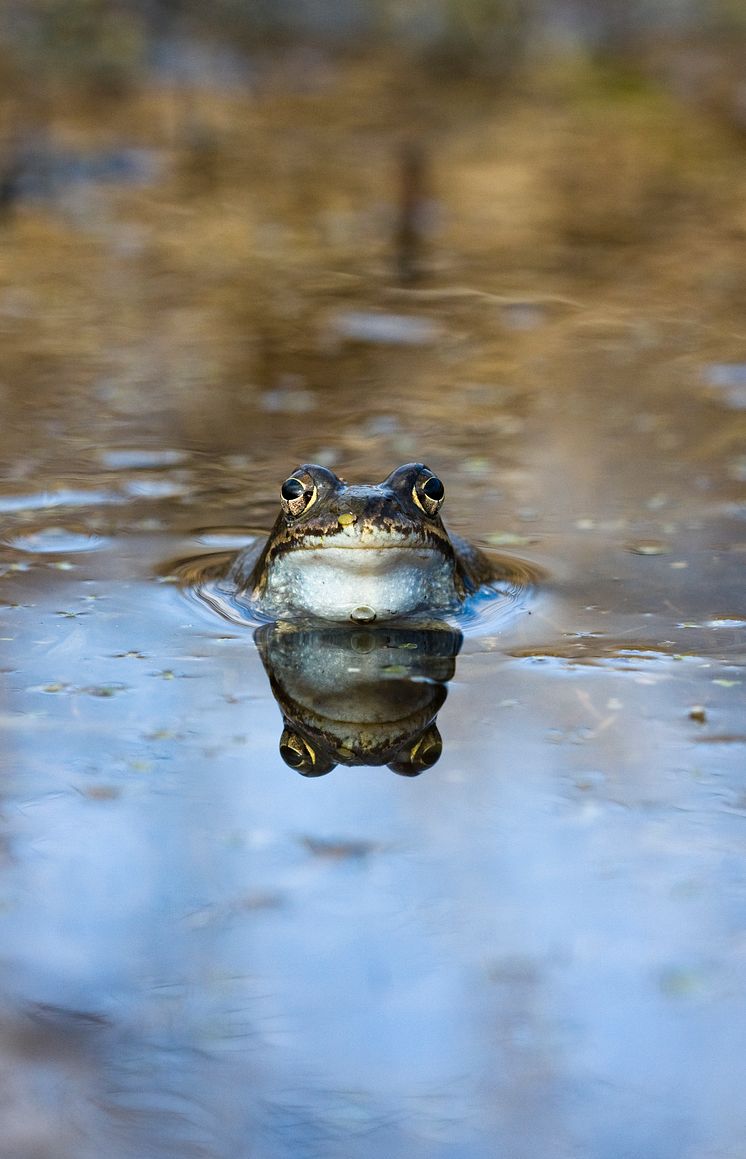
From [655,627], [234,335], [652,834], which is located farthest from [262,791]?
[234,335]

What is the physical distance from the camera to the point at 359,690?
4.74m

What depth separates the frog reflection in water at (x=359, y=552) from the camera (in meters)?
4.95

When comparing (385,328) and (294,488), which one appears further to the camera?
(385,328)

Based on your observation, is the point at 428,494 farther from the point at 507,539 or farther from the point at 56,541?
the point at 56,541

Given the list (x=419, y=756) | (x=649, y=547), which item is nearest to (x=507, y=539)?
(x=649, y=547)

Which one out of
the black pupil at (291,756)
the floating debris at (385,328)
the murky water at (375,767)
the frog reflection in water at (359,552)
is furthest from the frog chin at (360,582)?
the floating debris at (385,328)

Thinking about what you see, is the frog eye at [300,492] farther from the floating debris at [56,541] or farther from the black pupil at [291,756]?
the floating debris at [56,541]

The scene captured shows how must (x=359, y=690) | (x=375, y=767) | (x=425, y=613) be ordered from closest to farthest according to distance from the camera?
(x=375, y=767), (x=359, y=690), (x=425, y=613)

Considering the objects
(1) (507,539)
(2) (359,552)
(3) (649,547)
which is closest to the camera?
(2) (359,552)

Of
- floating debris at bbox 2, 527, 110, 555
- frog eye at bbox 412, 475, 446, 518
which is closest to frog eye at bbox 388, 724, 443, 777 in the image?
frog eye at bbox 412, 475, 446, 518

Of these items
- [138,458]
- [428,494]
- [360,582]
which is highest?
[428,494]

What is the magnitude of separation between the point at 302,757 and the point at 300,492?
1146 mm

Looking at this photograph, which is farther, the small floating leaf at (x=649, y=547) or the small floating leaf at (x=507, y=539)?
the small floating leaf at (x=507, y=539)

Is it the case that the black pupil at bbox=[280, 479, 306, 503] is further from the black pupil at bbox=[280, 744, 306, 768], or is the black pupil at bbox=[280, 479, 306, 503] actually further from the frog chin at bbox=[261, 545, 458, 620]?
the black pupil at bbox=[280, 744, 306, 768]
